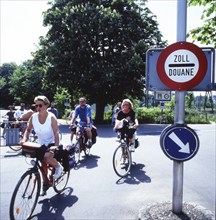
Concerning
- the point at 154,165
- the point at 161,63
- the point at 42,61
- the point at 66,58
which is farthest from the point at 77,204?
the point at 42,61

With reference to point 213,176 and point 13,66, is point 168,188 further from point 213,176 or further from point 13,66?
point 13,66

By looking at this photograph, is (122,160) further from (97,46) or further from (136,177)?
(97,46)

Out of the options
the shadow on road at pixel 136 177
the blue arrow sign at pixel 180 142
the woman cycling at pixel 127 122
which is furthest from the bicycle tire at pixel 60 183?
the blue arrow sign at pixel 180 142

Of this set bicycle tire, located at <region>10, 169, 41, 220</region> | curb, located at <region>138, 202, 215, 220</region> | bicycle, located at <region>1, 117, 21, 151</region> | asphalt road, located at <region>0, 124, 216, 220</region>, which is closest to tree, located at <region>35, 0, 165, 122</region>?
bicycle, located at <region>1, 117, 21, 151</region>

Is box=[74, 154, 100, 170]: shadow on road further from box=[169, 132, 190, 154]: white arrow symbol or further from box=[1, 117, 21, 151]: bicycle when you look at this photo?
box=[169, 132, 190, 154]: white arrow symbol

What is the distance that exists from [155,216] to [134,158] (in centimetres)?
516

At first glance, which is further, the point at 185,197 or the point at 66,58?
the point at 66,58

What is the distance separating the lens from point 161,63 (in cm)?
360

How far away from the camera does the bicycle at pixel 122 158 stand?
6741 mm

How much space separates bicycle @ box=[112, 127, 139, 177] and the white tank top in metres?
2.34

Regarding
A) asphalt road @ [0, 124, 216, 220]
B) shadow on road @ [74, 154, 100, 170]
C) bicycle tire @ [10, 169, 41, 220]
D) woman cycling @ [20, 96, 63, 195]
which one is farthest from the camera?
shadow on road @ [74, 154, 100, 170]

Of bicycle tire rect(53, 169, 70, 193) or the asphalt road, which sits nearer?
the asphalt road

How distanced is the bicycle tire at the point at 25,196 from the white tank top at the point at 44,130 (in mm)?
577

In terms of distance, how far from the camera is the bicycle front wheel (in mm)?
6744
